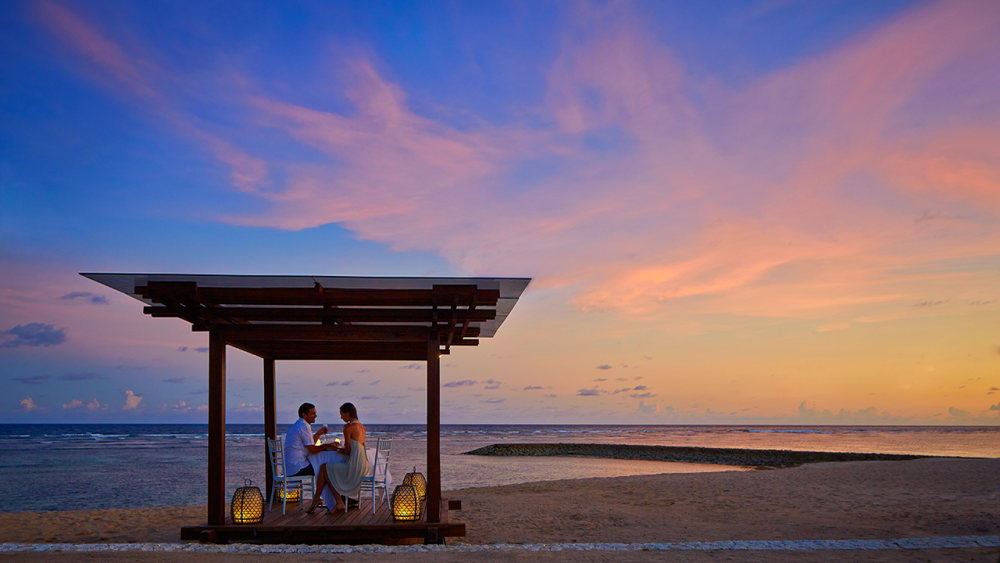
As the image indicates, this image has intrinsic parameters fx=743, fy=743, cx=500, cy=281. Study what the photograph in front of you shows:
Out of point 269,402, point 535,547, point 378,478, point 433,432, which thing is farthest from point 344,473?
point 535,547

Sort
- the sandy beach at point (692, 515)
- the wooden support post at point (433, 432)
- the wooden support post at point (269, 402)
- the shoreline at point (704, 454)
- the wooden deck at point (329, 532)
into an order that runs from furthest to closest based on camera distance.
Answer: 1. the shoreline at point (704, 454)
2. the wooden support post at point (269, 402)
3. the sandy beach at point (692, 515)
4. the wooden support post at point (433, 432)
5. the wooden deck at point (329, 532)

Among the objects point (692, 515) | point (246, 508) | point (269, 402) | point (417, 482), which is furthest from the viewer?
point (692, 515)

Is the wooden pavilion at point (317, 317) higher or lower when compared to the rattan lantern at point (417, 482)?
higher

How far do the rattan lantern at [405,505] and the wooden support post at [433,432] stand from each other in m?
0.18

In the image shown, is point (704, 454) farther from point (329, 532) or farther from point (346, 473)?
point (329, 532)

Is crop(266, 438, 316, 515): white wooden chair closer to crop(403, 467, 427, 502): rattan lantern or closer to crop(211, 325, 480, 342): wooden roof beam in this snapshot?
crop(403, 467, 427, 502): rattan lantern

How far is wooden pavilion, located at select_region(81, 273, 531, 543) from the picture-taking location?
728 centimetres

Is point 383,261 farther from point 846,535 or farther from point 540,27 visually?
point 846,535

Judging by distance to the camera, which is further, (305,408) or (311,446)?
(305,408)

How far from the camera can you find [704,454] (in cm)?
3950

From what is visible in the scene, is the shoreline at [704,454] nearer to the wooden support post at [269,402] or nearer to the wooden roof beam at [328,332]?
the wooden support post at [269,402]

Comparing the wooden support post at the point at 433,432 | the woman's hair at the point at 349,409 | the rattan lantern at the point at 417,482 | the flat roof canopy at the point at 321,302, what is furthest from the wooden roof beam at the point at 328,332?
the rattan lantern at the point at 417,482

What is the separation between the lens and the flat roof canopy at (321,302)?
719cm

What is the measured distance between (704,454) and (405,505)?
3389 cm
